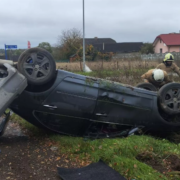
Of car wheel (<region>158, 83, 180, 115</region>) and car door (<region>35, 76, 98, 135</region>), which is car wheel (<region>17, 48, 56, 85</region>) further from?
car wheel (<region>158, 83, 180, 115</region>)

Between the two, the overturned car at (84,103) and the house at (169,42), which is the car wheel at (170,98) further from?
the house at (169,42)

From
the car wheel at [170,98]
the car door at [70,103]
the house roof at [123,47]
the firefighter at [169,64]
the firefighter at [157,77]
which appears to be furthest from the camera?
the house roof at [123,47]

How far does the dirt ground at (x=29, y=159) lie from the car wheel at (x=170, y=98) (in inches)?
83.3

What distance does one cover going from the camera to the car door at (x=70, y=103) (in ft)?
15.5

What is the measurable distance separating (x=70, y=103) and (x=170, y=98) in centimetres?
193

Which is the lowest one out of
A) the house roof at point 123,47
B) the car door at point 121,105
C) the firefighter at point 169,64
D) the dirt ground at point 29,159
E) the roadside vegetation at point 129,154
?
the dirt ground at point 29,159

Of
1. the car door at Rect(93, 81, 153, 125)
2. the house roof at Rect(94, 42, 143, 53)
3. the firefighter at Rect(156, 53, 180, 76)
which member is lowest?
the car door at Rect(93, 81, 153, 125)

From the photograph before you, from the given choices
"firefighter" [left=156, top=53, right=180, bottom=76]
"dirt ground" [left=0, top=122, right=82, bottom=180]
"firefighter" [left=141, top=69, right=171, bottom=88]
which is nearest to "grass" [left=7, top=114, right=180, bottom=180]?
"dirt ground" [left=0, top=122, right=82, bottom=180]

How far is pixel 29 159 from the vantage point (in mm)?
4195

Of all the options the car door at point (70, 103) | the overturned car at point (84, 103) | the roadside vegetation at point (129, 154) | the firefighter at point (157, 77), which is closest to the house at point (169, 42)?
the firefighter at point (157, 77)

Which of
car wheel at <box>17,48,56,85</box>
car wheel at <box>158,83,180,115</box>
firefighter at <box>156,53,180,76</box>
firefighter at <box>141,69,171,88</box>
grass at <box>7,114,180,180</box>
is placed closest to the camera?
grass at <box>7,114,180,180</box>

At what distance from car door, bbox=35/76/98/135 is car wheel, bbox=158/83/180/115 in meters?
1.28

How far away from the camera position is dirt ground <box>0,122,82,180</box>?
3688 mm

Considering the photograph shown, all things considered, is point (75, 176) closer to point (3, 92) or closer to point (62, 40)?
point (3, 92)
